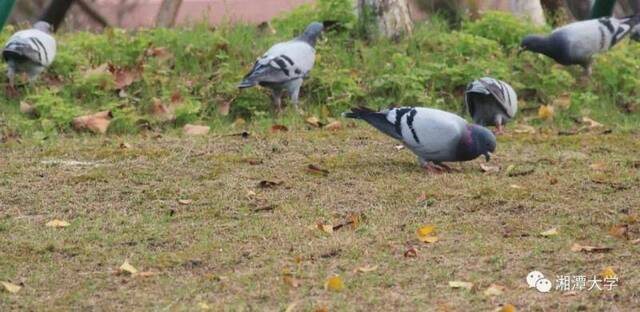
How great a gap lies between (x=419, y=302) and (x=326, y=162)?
107 inches

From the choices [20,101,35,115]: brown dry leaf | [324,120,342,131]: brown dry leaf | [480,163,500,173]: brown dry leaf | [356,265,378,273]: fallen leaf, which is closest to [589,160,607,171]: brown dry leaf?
[480,163,500,173]: brown dry leaf

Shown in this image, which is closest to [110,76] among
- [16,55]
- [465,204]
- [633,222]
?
[16,55]

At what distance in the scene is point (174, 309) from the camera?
15.6 ft

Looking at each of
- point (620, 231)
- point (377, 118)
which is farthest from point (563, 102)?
point (620, 231)

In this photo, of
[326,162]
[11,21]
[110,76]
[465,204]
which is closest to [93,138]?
[110,76]

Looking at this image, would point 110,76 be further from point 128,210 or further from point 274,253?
point 274,253

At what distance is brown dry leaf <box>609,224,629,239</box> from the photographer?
5.70m

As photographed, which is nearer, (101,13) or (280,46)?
(280,46)

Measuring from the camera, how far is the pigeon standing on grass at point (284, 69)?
8977 mm

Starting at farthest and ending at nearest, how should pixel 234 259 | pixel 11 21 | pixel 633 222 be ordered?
pixel 11 21, pixel 633 222, pixel 234 259

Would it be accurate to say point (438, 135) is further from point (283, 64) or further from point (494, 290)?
point (283, 64)

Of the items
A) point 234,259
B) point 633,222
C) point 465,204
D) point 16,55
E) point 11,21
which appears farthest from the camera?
point 11,21

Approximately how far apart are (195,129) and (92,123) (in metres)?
0.72

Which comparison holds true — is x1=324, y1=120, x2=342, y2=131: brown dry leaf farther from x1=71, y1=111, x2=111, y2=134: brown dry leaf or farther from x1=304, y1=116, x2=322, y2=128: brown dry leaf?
x1=71, y1=111, x2=111, y2=134: brown dry leaf
